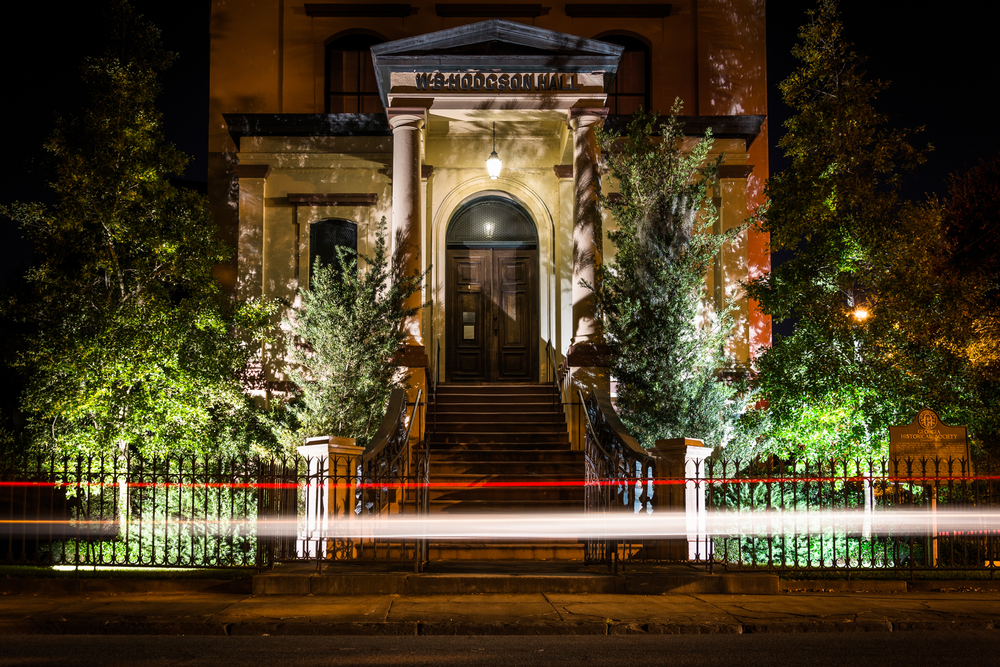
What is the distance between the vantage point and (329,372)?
14688mm

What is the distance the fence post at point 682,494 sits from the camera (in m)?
10.7

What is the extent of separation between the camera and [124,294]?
50.1 ft

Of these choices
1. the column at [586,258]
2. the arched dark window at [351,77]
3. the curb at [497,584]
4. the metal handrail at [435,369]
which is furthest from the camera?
the arched dark window at [351,77]

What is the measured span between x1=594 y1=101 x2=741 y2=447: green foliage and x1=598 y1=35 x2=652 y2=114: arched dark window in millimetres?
5355

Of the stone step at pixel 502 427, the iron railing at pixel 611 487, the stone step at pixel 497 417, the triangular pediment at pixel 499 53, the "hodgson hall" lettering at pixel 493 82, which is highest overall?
the triangular pediment at pixel 499 53

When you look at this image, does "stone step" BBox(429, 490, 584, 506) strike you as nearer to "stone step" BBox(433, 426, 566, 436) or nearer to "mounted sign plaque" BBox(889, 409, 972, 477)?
"stone step" BBox(433, 426, 566, 436)

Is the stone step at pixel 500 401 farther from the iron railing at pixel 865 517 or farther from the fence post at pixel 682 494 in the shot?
the fence post at pixel 682 494

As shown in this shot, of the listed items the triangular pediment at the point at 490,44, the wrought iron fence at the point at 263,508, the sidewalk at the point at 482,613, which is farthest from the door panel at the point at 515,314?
the sidewalk at the point at 482,613

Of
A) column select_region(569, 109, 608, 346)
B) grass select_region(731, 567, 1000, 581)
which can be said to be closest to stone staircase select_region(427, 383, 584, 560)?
column select_region(569, 109, 608, 346)

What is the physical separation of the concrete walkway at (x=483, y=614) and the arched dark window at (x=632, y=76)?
13.1 meters

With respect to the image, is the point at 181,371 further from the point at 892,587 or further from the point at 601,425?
the point at 892,587

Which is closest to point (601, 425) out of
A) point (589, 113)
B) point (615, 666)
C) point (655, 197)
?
point (655, 197)

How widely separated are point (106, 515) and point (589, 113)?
34.9ft

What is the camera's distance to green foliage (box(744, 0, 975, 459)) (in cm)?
1320
